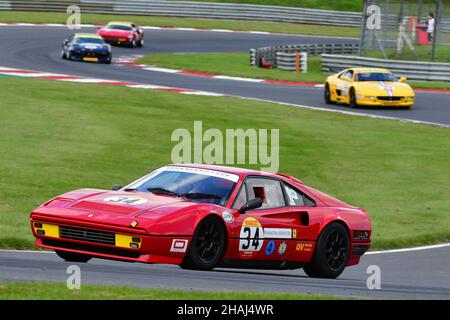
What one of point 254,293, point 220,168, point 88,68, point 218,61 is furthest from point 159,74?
point 254,293

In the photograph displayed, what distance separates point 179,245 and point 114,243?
0.59m

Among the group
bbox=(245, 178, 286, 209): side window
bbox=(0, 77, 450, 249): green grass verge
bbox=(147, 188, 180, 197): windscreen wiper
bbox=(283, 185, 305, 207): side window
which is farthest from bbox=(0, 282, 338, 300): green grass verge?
bbox=(0, 77, 450, 249): green grass verge

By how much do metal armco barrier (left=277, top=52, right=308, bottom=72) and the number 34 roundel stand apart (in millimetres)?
32494

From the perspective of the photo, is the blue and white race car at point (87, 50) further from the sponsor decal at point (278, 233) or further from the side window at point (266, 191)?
the sponsor decal at point (278, 233)

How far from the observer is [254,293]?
8812 millimetres

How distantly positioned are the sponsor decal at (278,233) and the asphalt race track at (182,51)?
18.4 m

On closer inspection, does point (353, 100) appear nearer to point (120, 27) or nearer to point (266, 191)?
point (266, 191)

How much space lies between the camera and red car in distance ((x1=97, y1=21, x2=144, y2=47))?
48.3 m

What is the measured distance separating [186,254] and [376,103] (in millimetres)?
21476

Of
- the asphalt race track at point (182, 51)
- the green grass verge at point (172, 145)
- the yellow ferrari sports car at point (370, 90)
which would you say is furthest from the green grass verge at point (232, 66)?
the green grass verge at point (172, 145)

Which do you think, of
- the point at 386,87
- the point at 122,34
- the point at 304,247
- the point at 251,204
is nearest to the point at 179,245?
the point at 251,204

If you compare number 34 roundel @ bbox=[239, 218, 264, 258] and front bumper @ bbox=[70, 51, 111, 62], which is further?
front bumper @ bbox=[70, 51, 111, 62]

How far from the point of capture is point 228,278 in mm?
10141

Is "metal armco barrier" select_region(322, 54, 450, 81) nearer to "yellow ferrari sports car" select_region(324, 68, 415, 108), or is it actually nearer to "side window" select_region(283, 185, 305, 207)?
"yellow ferrari sports car" select_region(324, 68, 415, 108)
